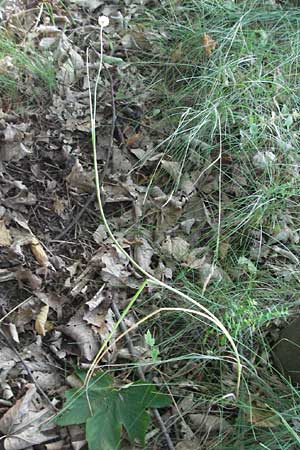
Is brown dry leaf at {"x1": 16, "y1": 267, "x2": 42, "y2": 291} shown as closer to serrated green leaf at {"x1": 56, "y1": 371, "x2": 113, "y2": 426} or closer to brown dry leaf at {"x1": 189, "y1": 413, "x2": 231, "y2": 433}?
serrated green leaf at {"x1": 56, "y1": 371, "x2": 113, "y2": 426}

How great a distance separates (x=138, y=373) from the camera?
178cm

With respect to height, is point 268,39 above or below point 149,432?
above

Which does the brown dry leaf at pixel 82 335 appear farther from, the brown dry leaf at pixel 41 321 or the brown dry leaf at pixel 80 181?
the brown dry leaf at pixel 80 181

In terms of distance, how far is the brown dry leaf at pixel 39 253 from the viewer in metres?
1.95

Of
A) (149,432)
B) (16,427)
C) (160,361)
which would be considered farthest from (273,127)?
(16,427)

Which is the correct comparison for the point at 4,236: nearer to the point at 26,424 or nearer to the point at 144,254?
the point at 144,254

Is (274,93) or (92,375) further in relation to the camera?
(274,93)

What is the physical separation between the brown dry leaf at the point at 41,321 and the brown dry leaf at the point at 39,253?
166mm

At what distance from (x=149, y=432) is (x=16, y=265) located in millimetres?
692

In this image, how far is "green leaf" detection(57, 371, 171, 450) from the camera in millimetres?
1586

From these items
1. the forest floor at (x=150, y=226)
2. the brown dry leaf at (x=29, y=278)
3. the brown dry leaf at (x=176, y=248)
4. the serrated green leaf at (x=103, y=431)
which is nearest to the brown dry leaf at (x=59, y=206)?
the forest floor at (x=150, y=226)

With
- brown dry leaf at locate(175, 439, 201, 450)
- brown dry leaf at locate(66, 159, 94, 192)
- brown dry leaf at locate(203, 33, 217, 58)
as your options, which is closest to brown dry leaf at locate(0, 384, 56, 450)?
brown dry leaf at locate(175, 439, 201, 450)

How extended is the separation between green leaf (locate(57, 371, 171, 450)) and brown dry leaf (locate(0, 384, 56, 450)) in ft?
0.19

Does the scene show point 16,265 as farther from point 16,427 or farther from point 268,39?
point 268,39
